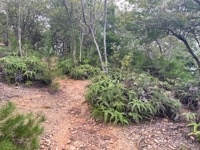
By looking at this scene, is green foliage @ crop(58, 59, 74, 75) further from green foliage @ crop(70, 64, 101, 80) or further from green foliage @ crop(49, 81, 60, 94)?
green foliage @ crop(49, 81, 60, 94)

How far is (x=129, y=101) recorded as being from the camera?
5.72 m

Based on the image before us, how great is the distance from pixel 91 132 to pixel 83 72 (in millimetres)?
6015

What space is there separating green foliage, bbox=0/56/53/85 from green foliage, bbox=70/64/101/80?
226 cm

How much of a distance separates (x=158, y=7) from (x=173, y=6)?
1.84 feet

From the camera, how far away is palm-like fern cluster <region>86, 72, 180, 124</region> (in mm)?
5398

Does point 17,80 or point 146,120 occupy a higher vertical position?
point 17,80

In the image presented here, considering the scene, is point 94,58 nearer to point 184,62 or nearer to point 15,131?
point 184,62

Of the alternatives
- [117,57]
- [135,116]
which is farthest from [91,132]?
[117,57]

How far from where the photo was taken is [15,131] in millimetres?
2842

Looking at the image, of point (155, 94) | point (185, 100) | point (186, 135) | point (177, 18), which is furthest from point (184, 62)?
point (186, 135)

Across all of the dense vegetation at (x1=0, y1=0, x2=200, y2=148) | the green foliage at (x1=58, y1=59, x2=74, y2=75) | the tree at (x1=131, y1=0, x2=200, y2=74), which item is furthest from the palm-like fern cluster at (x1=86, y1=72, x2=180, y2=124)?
the green foliage at (x1=58, y1=59, x2=74, y2=75)

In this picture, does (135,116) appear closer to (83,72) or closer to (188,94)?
(188,94)

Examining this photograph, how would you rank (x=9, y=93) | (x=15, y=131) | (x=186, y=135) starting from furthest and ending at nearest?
1. (x=9, y=93)
2. (x=186, y=135)
3. (x=15, y=131)

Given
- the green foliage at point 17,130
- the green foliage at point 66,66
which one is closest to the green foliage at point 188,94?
the green foliage at point 17,130
